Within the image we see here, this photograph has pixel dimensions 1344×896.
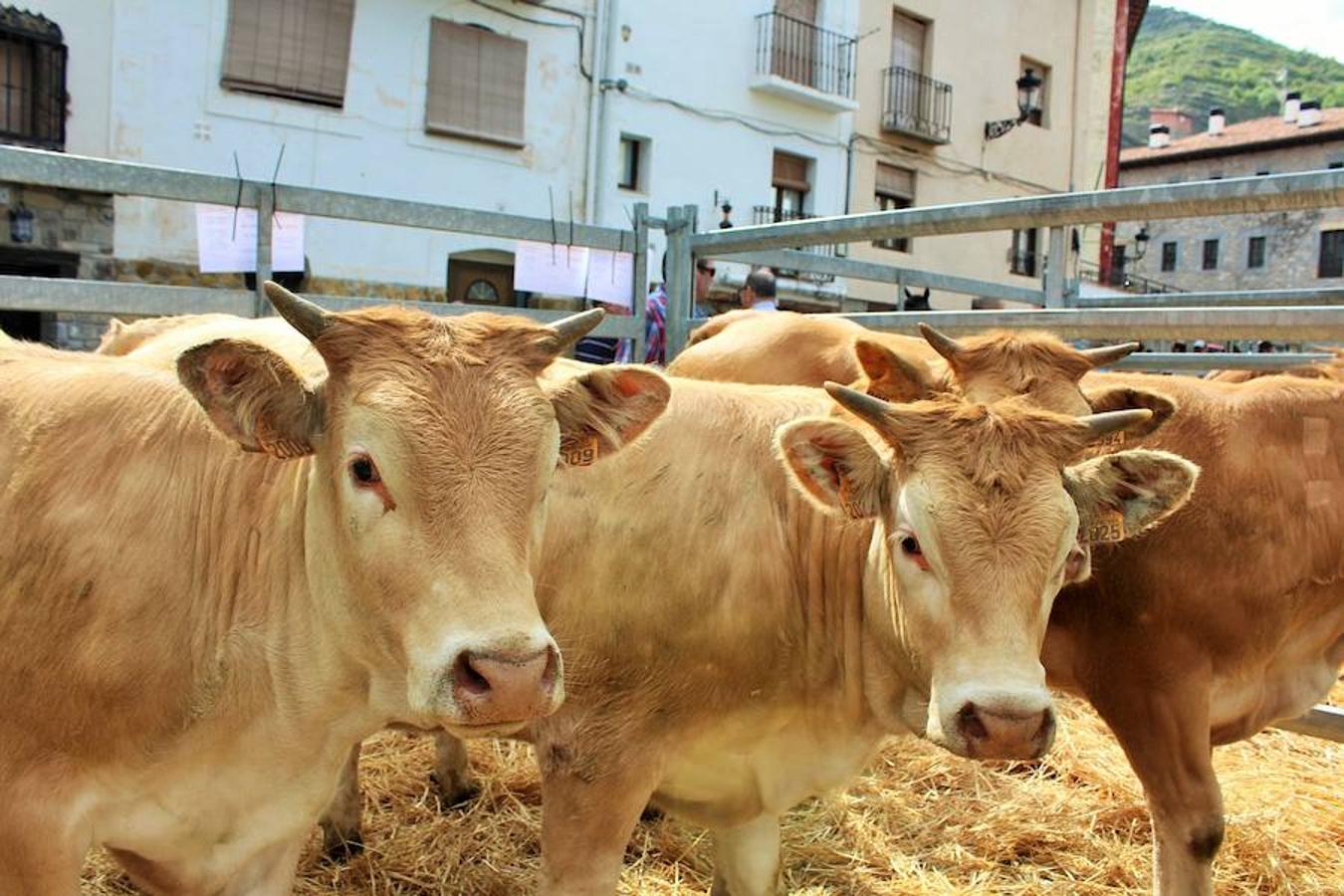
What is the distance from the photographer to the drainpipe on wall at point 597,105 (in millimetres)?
18594

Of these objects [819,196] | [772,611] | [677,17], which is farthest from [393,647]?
[819,196]

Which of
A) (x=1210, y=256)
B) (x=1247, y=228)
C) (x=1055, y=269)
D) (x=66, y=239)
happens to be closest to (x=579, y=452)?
(x=1055, y=269)

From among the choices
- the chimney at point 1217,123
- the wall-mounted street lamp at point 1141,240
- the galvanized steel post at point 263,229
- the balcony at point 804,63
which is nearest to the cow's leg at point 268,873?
the galvanized steel post at point 263,229

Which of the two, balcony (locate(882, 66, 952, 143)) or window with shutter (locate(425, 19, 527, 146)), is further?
balcony (locate(882, 66, 952, 143))

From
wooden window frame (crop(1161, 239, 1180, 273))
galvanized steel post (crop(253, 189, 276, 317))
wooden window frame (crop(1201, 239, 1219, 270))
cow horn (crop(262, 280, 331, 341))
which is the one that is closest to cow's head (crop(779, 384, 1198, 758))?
cow horn (crop(262, 280, 331, 341))

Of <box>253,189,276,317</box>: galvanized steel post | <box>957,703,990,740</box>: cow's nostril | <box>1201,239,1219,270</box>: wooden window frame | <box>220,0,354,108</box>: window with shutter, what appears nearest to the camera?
<box>957,703,990,740</box>: cow's nostril

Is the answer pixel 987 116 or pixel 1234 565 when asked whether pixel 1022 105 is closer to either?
pixel 987 116

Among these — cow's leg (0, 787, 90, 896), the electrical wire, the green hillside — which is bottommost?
cow's leg (0, 787, 90, 896)

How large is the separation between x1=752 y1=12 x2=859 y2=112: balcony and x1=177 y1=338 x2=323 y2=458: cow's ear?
64.4 feet

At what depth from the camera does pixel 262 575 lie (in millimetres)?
2652

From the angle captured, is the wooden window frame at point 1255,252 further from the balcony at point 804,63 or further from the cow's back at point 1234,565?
the cow's back at point 1234,565

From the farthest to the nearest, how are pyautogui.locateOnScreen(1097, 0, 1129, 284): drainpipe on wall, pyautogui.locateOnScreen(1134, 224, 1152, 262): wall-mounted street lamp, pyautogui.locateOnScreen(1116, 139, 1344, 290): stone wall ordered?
pyautogui.locateOnScreen(1116, 139, 1344, 290): stone wall
pyautogui.locateOnScreen(1097, 0, 1129, 284): drainpipe on wall
pyautogui.locateOnScreen(1134, 224, 1152, 262): wall-mounted street lamp

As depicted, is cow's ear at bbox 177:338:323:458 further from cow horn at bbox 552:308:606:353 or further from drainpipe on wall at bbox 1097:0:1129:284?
drainpipe on wall at bbox 1097:0:1129:284

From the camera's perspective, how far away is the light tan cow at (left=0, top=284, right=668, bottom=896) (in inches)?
88.1
